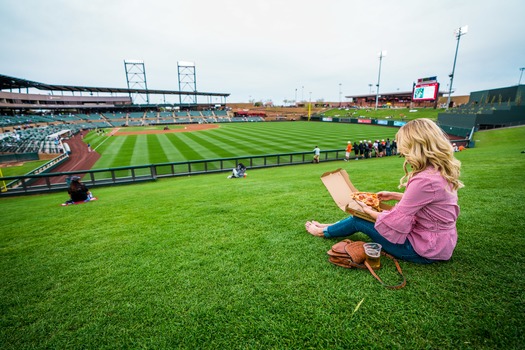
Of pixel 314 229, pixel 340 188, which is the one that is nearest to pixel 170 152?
pixel 314 229

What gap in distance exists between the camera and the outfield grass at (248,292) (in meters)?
2.06

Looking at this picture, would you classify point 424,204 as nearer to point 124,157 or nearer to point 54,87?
point 124,157

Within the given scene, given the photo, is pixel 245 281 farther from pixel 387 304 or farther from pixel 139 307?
pixel 387 304

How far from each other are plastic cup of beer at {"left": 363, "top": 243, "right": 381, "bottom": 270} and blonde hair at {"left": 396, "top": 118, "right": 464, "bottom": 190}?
935 mm

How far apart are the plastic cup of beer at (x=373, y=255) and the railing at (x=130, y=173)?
42.1ft

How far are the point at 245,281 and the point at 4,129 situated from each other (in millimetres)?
52312

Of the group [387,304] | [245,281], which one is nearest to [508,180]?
[387,304]

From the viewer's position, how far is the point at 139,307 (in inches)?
97.3

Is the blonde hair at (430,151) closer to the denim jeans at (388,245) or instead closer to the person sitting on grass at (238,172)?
the denim jeans at (388,245)

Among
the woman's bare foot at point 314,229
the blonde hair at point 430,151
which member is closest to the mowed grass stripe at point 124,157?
the woman's bare foot at point 314,229

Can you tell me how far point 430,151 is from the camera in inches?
96.3

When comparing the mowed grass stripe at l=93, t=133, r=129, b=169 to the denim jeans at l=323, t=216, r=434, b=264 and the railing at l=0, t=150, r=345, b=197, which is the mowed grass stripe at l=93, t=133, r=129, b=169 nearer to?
the railing at l=0, t=150, r=345, b=197

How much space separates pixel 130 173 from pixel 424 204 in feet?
57.3

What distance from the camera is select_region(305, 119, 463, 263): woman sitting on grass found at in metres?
2.44
